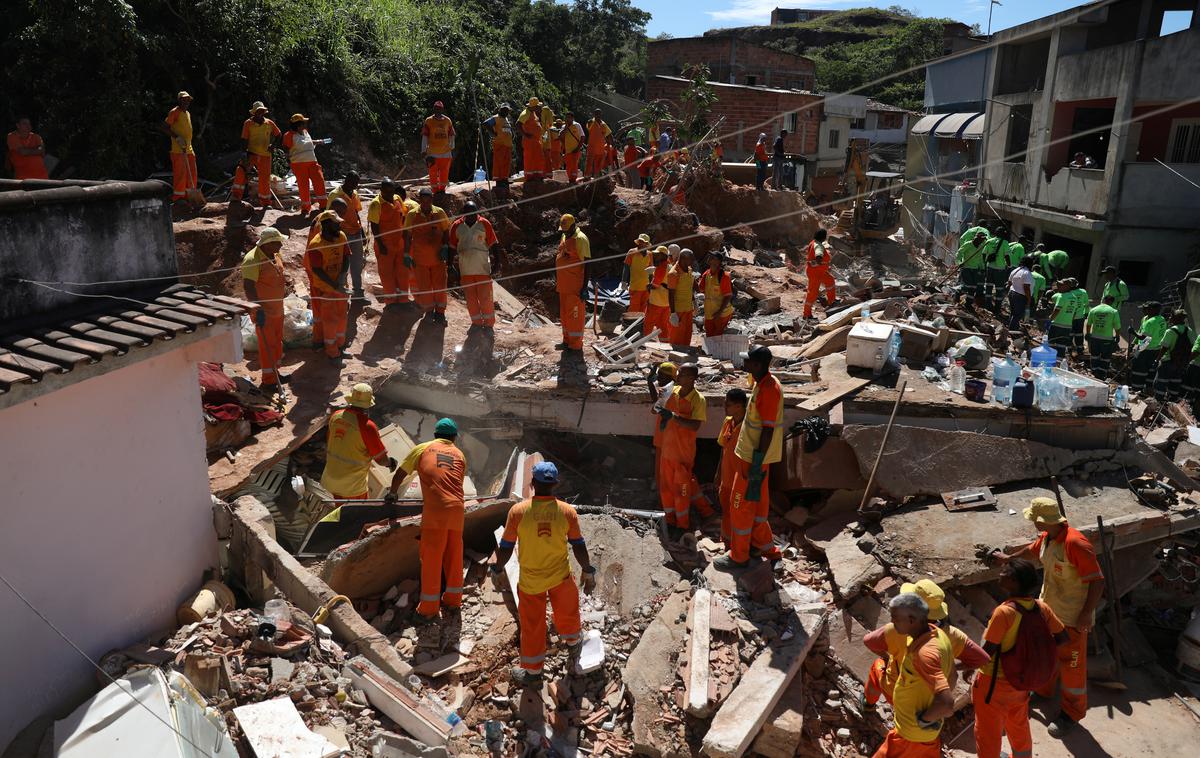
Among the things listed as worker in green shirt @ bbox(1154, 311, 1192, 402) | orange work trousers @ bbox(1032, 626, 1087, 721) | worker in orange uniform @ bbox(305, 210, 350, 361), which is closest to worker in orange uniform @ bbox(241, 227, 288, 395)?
worker in orange uniform @ bbox(305, 210, 350, 361)

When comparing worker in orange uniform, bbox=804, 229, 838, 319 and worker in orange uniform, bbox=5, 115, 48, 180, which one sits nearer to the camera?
worker in orange uniform, bbox=5, 115, 48, 180

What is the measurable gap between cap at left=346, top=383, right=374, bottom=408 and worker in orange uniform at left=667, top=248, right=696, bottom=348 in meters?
4.72

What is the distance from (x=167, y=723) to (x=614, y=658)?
3133mm

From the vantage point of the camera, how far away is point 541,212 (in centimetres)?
1619

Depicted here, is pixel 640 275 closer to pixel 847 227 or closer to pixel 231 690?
pixel 231 690

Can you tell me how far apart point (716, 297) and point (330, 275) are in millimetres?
4720

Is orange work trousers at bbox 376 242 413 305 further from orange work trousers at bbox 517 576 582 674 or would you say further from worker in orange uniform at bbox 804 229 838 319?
worker in orange uniform at bbox 804 229 838 319

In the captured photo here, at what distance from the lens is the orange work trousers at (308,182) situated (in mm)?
12422

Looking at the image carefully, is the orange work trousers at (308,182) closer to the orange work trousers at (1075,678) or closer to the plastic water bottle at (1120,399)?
the plastic water bottle at (1120,399)

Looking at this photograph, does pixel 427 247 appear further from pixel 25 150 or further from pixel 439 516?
pixel 25 150

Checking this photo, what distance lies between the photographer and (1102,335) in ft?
39.8

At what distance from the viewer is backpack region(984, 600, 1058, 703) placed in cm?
534

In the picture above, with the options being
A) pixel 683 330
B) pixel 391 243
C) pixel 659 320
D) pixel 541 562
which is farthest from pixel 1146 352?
pixel 391 243

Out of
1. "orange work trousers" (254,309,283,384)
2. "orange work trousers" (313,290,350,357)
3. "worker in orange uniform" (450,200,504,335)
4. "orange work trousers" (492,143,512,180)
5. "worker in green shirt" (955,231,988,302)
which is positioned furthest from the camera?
"worker in green shirt" (955,231,988,302)
